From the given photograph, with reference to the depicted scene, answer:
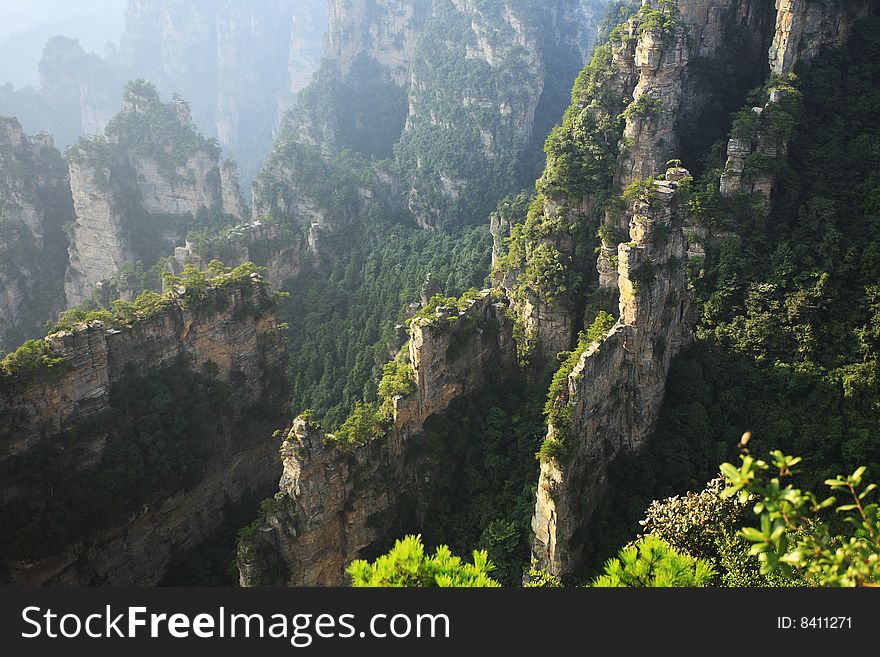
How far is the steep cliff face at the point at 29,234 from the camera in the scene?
66.1 meters

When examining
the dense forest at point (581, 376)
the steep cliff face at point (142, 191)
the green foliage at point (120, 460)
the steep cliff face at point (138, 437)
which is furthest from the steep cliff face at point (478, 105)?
the green foliage at point (120, 460)

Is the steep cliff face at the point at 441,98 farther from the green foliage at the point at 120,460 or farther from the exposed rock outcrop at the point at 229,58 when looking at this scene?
the green foliage at the point at 120,460

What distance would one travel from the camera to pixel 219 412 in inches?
1475

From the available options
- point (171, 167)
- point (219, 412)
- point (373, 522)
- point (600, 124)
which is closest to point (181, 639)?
point (373, 522)

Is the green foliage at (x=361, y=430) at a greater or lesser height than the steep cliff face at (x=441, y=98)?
lesser

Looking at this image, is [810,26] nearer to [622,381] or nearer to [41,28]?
[622,381]

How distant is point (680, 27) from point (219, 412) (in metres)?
29.4

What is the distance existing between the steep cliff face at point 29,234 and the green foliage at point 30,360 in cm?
3818

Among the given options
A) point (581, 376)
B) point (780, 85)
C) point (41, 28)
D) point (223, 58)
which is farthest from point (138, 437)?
point (41, 28)

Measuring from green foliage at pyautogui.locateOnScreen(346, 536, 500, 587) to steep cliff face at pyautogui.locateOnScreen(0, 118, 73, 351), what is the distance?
208 ft

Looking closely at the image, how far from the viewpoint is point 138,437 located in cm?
3438

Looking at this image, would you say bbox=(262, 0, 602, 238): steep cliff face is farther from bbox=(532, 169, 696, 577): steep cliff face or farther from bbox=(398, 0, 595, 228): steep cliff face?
bbox=(532, 169, 696, 577): steep cliff face

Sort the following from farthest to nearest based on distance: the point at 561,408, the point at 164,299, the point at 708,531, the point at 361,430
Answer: the point at 164,299, the point at 361,430, the point at 561,408, the point at 708,531

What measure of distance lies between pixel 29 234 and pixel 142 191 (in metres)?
10.8
